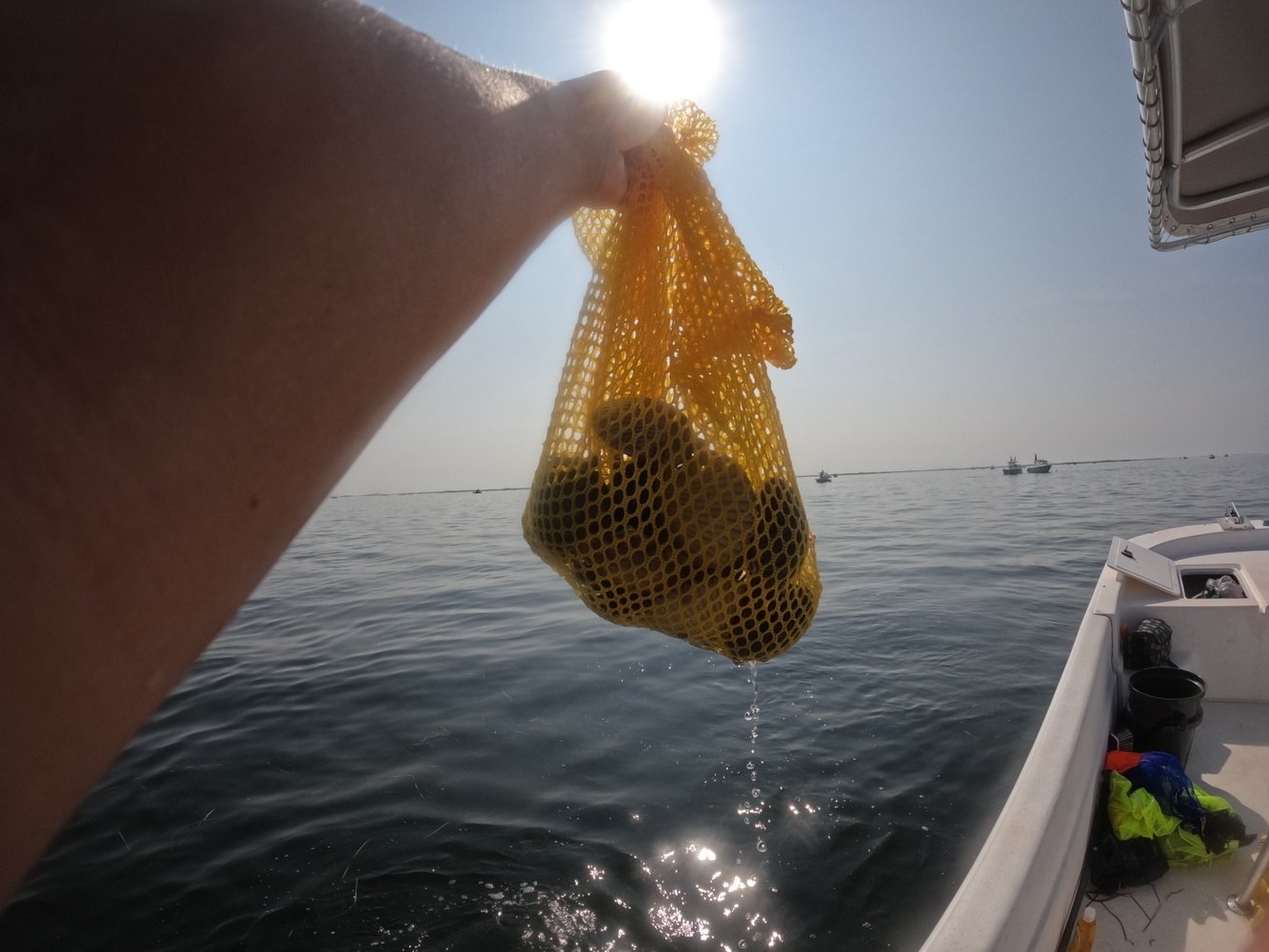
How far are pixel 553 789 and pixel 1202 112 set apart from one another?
606 centimetres

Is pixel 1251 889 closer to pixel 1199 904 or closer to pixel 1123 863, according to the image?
pixel 1199 904

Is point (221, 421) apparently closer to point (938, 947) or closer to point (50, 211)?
point (50, 211)

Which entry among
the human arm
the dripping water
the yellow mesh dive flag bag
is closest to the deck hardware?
the dripping water

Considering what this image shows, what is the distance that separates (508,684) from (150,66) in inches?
312

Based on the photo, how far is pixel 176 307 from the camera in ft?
1.53

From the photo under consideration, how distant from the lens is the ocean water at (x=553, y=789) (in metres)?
4.10

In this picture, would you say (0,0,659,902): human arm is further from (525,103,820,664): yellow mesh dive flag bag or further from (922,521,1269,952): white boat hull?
(922,521,1269,952): white boat hull

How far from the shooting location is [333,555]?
21172 millimetres

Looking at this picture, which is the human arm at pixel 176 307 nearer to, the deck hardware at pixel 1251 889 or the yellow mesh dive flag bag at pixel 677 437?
the yellow mesh dive flag bag at pixel 677 437

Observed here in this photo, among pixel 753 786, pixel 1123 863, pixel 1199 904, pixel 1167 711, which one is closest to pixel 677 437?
pixel 1123 863

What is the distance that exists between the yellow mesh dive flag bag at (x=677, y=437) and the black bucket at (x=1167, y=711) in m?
4.48

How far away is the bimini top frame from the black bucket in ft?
10.2

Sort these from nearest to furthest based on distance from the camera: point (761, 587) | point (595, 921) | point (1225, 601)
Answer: point (761, 587) → point (595, 921) → point (1225, 601)

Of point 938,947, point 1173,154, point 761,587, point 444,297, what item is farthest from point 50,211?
point 1173,154
